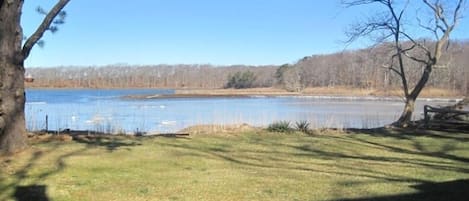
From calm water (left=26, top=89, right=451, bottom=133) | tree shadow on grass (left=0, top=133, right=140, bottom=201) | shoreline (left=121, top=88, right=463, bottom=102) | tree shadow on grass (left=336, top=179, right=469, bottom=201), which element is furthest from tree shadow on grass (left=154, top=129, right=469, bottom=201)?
shoreline (left=121, top=88, right=463, bottom=102)

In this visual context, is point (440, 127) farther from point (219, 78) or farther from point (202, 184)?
point (219, 78)

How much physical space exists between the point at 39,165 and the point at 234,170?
124 inches

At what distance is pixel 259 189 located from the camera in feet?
24.6

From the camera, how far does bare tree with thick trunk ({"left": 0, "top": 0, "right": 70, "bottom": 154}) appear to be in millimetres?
10141

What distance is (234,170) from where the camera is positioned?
29.9ft

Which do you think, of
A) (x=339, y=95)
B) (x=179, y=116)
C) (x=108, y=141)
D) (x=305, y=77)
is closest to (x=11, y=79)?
(x=108, y=141)

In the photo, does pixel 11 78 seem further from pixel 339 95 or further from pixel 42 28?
pixel 339 95

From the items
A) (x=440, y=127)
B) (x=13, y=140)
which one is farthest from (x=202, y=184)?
(x=440, y=127)

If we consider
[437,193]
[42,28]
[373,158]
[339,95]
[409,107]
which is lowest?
[339,95]

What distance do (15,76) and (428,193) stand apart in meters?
7.43

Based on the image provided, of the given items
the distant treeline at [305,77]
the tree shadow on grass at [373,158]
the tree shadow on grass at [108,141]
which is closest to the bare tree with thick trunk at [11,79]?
the tree shadow on grass at [108,141]

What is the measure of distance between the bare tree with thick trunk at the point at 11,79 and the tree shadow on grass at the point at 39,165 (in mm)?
358

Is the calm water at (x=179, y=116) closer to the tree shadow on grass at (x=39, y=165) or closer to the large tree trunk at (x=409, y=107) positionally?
the large tree trunk at (x=409, y=107)

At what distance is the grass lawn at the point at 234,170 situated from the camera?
721cm
